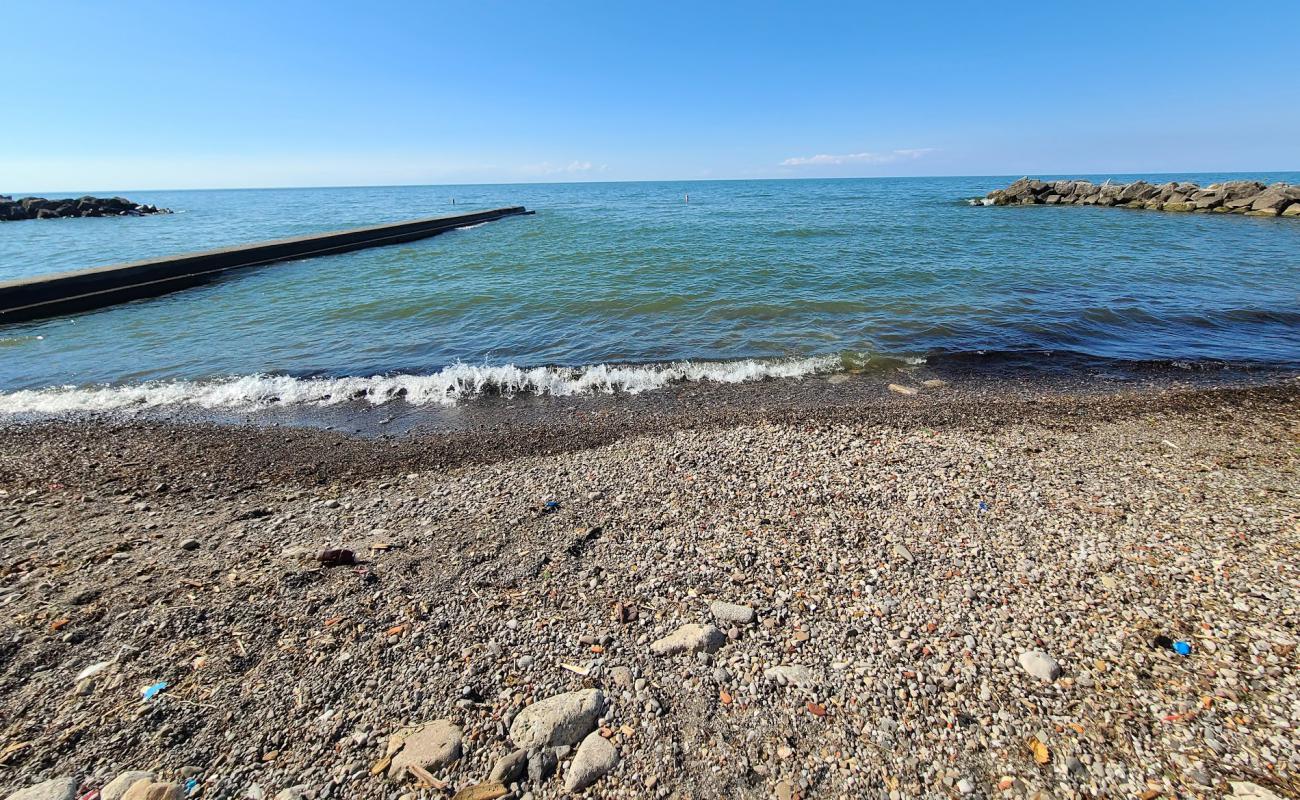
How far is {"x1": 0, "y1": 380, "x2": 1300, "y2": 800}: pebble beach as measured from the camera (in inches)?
105

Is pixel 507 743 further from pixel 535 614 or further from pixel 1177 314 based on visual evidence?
pixel 1177 314

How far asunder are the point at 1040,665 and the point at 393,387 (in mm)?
9352

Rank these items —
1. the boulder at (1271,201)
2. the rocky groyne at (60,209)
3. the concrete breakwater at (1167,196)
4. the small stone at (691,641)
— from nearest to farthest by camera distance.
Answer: the small stone at (691,641), the boulder at (1271,201), the concrete breakwater at (1167,196), the rocky groyne at (60,209)

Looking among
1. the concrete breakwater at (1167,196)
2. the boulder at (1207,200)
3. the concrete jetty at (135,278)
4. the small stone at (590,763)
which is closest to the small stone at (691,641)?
the small stone at (590,763)

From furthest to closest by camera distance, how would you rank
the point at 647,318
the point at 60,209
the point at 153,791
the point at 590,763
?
the point at 60,209
the point at 647,318
the point at 590,763
the point at 153,791

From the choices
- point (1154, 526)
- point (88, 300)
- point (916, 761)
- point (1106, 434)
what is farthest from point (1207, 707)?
Answer: point (88, 300)

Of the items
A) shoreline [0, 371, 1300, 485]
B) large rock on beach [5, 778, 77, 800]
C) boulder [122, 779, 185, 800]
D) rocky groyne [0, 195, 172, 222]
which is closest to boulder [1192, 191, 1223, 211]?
shoreline [0, 371, 1300, 485]

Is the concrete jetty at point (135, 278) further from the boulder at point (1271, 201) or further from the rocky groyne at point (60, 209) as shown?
the rocky groyne at point (60, 209)

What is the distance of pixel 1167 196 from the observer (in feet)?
138

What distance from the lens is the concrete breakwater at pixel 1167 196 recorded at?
35.2 m

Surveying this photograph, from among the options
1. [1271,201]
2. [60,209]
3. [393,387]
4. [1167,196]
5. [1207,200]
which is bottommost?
[393,387]

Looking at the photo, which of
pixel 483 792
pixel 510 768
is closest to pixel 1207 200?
pixel 510 768

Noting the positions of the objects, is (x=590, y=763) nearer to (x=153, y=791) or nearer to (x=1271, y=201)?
(x=153, y=791)

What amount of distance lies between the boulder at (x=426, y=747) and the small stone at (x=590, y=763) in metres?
0.62
